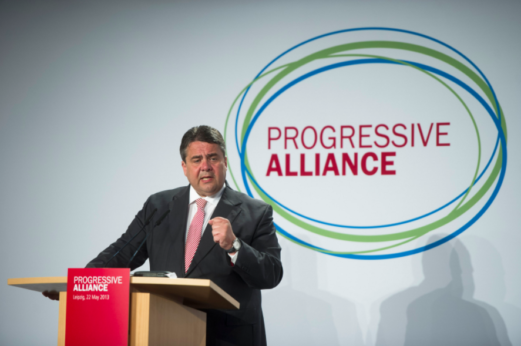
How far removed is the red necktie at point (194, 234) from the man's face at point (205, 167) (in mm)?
96

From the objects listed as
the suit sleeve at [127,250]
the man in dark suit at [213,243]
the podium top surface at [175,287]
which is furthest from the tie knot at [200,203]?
the podium top surface at [175,287]

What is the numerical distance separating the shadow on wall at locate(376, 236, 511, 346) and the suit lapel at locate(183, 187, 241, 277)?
1.69 m

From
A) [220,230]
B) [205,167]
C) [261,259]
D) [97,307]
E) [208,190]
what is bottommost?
[97,307]

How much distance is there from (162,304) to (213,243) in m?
0.59

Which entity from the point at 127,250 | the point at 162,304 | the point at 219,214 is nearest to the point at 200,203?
the point at 219,214

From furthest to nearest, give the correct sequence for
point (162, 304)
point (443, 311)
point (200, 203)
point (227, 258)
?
point (443, 311) → point (200, 203) → point (227, 258) → point (162, 304)

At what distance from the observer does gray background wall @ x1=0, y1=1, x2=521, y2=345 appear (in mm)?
3529

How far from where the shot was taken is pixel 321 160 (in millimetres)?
3828

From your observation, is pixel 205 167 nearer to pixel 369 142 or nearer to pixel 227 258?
pixel 227 258

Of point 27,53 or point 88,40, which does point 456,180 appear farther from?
point 27,53

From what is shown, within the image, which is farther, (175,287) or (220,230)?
(220,230)

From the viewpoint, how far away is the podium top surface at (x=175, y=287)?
1.61m

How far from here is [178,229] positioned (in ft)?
8.02

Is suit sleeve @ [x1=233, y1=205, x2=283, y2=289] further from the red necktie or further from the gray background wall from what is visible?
the gray background wall
